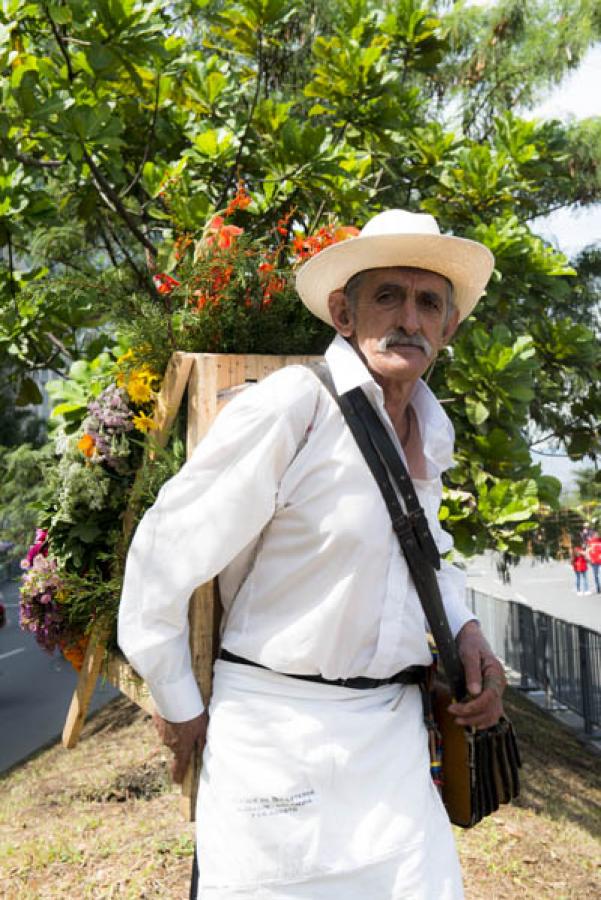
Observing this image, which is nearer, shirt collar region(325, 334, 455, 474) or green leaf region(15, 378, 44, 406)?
shirt collar region(325, 334, 455, 474)

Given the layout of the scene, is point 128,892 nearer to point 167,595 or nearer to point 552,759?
point 167,595

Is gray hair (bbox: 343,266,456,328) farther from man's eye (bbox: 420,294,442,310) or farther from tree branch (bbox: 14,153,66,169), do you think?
tree branch (bbox: 14,153,66,169)

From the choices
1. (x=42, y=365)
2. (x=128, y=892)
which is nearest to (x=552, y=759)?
(x=128, y=892)

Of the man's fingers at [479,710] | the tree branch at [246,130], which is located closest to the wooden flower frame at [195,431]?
the man's fingers at [479,710]

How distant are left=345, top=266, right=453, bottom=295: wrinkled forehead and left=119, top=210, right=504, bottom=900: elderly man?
0.83ft

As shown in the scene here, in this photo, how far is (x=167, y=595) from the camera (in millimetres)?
1796

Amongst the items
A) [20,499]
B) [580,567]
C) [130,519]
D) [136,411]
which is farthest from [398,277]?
[580,567]

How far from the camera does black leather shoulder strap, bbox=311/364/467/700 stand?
190 centimetres

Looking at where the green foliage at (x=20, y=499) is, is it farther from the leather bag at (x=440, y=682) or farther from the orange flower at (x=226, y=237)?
the leather bag at (x=440, y=682)

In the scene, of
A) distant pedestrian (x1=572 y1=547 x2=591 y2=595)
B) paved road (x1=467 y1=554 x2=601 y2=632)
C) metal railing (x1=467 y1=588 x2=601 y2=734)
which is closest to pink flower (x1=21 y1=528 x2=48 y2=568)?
metal railing (x1=467 y1=588 x2=601 y2=734)

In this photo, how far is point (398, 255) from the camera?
2.11m

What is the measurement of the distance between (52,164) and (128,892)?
384 cm

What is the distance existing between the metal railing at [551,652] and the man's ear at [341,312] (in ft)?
23.4

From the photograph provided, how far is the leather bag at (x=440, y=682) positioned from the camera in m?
1.91
